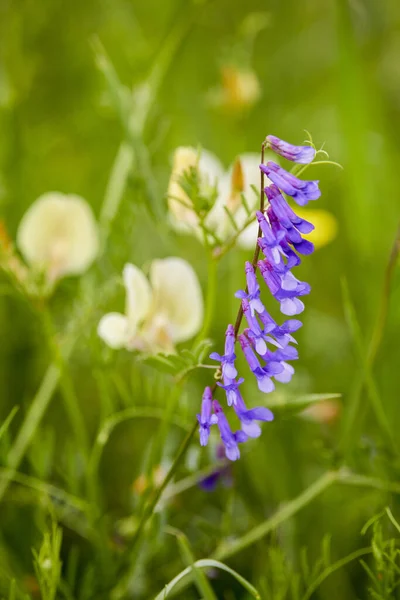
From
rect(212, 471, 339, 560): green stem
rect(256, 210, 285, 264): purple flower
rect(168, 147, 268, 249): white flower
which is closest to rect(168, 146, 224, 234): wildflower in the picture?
rect(168, 147, 268, 249): white flower

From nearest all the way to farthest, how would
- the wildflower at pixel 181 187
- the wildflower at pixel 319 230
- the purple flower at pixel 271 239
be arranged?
the purple flower at pixel 271 239 → the wildflower at pixel 181 187 → the wildflower at pixel 319 230

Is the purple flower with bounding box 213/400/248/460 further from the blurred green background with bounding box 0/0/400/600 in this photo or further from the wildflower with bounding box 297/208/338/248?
the wildflower with bounding box 297/208/338/248

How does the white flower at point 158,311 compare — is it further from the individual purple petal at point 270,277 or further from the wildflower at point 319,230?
the wildflower at point 319,230

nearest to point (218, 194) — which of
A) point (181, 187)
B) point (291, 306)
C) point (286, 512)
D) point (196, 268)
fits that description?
point (181, 187)

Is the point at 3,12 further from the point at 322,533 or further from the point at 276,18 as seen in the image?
the point at 322,533

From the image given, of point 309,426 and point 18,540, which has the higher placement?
point 18,540

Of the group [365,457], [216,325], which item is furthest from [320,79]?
[365,457]

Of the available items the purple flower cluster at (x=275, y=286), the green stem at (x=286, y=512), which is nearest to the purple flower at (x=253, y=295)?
the purple flower cluster at (x=275, y=286)
